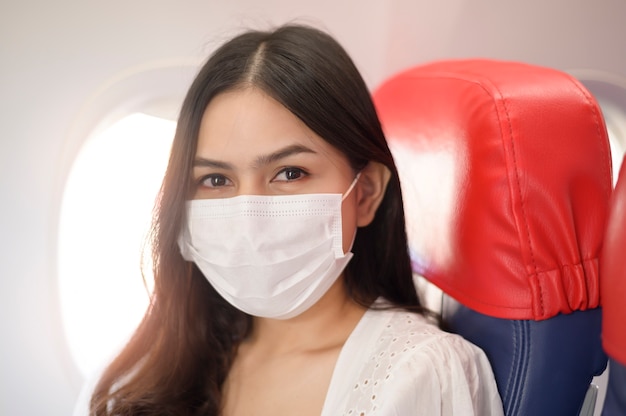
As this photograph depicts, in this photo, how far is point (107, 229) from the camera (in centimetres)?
196

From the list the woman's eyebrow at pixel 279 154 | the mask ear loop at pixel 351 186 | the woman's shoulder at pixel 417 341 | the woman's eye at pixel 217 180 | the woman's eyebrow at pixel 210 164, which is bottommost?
the woman's shoulder at pixel 417 341

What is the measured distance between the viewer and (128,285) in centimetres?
203

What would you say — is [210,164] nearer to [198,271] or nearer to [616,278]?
[198,271]

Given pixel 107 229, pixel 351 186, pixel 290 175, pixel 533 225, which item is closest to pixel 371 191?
pixel 351 186

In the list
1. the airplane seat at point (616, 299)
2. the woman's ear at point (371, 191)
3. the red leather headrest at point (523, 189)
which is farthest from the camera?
the woman's ear at point (371, 191)

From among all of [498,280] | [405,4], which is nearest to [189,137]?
[498,280]

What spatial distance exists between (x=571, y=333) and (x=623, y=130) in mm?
1173

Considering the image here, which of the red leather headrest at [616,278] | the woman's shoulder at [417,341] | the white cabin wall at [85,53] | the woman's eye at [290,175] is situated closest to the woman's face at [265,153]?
the woman's eye at [290,175]

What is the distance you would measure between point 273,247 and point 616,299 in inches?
25.9

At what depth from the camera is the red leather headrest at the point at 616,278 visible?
82 centimetres

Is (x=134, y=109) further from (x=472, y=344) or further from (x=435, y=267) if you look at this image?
(x=472, y=344)

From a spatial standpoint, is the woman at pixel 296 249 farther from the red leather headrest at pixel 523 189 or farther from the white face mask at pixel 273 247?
the red leather headrest at pixel 523 189

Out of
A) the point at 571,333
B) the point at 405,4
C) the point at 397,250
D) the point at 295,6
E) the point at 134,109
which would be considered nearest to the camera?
the point at 571,333

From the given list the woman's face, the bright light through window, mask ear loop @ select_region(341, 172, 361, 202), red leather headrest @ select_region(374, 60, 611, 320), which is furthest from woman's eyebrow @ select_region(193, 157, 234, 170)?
the bright light through window
